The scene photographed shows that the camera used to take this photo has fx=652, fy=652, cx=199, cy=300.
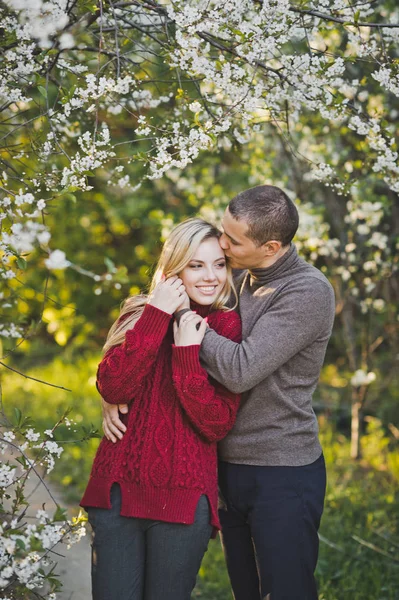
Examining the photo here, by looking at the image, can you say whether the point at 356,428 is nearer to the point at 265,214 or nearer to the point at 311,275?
the point at 311,275

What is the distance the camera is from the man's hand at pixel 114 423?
2199mm

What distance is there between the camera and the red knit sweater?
209 cm

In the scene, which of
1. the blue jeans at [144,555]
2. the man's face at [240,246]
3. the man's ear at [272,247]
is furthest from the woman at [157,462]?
the man's ear at [272,247]

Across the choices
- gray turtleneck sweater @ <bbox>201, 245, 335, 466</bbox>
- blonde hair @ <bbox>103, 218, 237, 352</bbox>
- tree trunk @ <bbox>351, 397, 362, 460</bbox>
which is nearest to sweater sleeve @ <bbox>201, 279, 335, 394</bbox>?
gray turtleneck sweater @ <bbox>201, 245, 335, 466</bbox>

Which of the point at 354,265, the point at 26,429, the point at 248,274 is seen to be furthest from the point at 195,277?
the point at 354,265

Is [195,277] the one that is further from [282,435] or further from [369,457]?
[369,457]

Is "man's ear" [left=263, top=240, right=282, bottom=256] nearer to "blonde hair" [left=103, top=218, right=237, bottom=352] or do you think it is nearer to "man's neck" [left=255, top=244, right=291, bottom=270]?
"man's neck" [left=255, top=244, right=291, bottom=270]

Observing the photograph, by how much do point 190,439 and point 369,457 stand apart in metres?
3.23

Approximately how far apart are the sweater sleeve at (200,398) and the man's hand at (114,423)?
0.24 metres

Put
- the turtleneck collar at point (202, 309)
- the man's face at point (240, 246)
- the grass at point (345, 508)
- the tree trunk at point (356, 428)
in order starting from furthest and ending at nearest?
1. the tree trunk at point (356, 428)
2. the grass at point (345, 508)
3. the turtleneck collar at point (202, 309)
4. the man's face at point (240, 246)

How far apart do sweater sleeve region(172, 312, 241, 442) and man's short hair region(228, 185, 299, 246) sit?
47cm

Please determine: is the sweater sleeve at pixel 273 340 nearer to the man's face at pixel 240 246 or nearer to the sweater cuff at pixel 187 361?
the sweater cuff at pixel 187 361

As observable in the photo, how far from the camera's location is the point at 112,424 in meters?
2.22

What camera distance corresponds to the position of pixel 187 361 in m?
2.12
